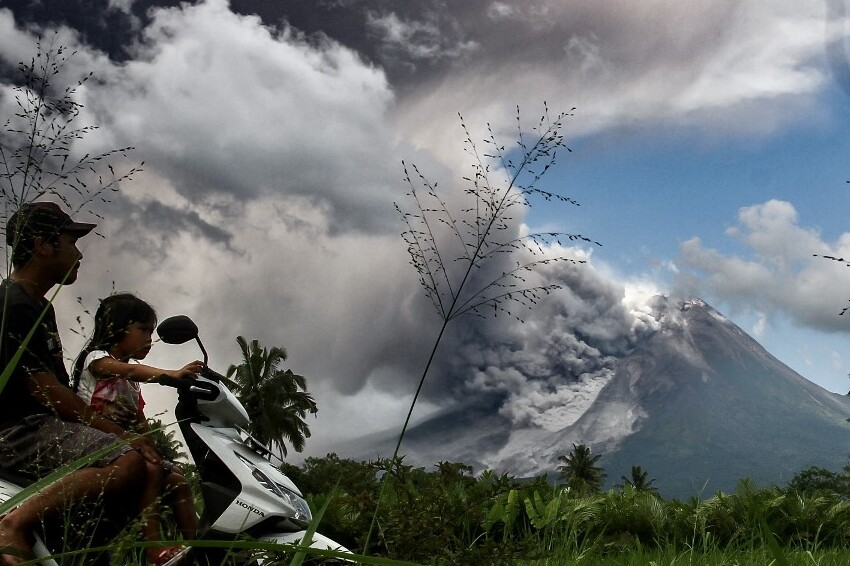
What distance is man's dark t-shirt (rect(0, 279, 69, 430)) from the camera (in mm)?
2674

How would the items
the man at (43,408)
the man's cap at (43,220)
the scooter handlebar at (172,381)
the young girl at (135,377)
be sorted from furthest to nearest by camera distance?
the scooter handlebar at (172,381), the young girl at (135,377), the man at (43,408), the man's cap at (43,220)

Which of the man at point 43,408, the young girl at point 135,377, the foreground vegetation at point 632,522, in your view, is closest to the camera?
the man at point 43,408

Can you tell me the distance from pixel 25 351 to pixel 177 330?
0.52 m

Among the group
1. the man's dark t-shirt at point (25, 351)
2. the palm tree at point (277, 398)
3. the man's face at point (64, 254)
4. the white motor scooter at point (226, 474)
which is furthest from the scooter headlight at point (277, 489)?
the palm tree at point (277, 398)

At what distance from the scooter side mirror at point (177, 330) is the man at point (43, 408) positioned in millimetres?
353

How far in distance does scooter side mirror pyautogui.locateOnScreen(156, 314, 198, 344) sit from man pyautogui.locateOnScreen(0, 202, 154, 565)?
353mm

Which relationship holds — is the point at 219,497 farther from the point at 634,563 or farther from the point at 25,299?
the point at 634,563

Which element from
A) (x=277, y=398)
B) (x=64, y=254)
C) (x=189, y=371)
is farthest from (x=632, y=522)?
(x=277, y=398)

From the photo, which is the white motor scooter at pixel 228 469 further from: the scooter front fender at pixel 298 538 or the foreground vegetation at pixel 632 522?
the foreground vegetation at pixel 632 522

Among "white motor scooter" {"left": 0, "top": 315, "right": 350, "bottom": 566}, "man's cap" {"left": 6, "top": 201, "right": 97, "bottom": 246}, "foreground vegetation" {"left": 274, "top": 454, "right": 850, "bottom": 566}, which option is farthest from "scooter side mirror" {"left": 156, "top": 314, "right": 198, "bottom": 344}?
"foreground vegetation" {"left": 274, "top": 454, "right": 850, "bottom": 566}

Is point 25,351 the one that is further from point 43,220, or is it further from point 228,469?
point 228,469

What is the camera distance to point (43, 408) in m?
2.88

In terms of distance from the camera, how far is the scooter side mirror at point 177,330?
293 cm

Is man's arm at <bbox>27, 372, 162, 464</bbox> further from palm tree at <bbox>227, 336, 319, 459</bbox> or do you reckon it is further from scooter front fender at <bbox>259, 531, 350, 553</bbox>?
palm tree at <bbox>227, 336, 319, 459</bbox>
